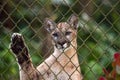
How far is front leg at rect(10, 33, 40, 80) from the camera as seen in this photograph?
4.65m

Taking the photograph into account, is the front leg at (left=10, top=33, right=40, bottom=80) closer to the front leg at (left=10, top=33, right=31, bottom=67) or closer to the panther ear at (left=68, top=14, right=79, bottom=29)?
the front leg at (left=10, top=33, right=31, bottom=67)

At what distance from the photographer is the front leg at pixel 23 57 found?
15.3 feet

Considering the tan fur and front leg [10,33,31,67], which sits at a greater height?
front leg [10,33,31,67]

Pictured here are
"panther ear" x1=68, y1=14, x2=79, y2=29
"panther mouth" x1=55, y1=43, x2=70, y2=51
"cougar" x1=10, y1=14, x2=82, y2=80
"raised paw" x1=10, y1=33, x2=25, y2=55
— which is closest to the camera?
"raised paw" x1=10, y1=33, x2=25, y2=55

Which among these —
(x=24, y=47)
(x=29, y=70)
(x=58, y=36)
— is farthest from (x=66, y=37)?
(x=24, y=47)

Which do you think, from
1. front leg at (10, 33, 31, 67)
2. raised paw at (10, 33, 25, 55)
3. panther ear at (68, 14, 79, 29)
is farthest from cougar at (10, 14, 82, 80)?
raised paw at (10, 33, 25, 55)

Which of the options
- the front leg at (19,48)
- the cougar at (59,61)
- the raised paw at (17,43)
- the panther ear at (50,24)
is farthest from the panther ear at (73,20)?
the raised paw at (17,43)

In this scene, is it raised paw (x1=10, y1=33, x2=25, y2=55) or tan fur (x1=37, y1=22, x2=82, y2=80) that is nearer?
raised paw (x1=10, y1=33, x2=25, y2=55)

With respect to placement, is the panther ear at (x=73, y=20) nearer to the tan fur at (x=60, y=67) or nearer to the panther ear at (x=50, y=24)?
the tan fur at (x=60, y=67)

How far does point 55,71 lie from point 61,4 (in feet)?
3.40

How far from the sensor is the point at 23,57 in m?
4.93

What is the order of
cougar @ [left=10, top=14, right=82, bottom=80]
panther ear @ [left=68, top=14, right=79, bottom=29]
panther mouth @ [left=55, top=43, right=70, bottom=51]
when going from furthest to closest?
panther mouth @ [left=55, top=43, right=70, bottom=51] < panther ear @ [left=68, top=14, right=79, bottom=29] < cougar @ [left=10, top=14, right=82, bottom=80]

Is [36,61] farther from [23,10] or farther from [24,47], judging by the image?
[24,47]

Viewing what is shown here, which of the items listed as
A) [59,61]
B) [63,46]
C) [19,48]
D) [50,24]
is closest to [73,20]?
[50,24]
